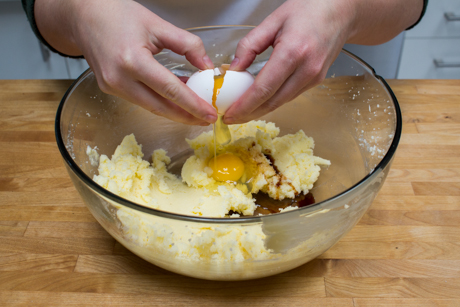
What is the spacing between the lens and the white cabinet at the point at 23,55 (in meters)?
2.30

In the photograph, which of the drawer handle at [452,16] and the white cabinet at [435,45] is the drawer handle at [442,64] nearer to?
the white cabinet at [435,45]

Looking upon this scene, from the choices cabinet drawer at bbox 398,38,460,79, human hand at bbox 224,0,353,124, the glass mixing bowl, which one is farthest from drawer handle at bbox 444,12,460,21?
human hand at bbox 224,0,353,124

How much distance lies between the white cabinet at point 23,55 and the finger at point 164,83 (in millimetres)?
1805

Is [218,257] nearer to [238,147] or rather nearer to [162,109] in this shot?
[162,109]

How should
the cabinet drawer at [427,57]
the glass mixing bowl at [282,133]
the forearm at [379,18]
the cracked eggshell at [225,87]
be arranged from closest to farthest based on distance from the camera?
the glass mixing bowl at [282,133], the cracked eggshell at [225,87], the forearm at [379,18], the cabinet drawer at [427,57]

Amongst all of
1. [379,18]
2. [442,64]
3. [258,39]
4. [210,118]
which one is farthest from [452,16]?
[210,118]

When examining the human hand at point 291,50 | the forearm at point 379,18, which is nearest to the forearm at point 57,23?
the human hand at point 291,50

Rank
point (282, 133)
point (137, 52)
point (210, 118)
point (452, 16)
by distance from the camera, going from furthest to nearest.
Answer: point (452, 16)
point (282, 133)
point (210, 118)
point (137, 52)

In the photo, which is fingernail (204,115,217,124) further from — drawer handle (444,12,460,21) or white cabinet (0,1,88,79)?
drawer handle (444,12,460,21)

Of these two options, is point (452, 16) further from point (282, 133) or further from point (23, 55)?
point (23, 55)

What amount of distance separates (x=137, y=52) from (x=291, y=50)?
1.21 feet

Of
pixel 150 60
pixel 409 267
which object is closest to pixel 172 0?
pixel 150 60

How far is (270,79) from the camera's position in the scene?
92cm

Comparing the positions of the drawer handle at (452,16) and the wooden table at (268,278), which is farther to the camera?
the drawer handle at (452,16)
